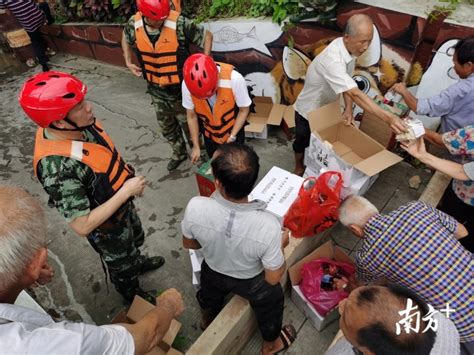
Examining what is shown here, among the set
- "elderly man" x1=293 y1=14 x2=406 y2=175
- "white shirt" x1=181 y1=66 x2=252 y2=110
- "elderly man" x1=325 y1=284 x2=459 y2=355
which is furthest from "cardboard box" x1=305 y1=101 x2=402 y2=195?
"elderly man" x1=325 y1=284 x2=459 y2=355

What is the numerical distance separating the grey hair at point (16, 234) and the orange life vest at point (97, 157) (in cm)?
63

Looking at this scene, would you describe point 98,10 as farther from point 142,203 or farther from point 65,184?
point 65,184

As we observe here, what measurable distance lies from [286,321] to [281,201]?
1.08m

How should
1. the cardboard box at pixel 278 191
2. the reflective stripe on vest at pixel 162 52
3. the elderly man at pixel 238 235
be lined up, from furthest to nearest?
1. the reflective stripe on vest at pixel 162 52
2. the cardboard box at pixel 278 191
3. the elderly man at pixel 238 235

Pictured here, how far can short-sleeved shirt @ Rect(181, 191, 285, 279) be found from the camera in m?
1.83

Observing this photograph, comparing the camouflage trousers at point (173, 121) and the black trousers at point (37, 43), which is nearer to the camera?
the camouflage trousers at point (173, 121)

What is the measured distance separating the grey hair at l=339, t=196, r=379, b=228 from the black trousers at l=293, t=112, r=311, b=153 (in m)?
1.50

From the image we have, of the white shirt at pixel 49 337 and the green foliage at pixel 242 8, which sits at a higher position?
the green foliage at pixel 242 8

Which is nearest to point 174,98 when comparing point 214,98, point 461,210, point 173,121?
point 173,121

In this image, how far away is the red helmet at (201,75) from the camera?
2.83 metres

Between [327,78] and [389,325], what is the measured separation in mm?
2517

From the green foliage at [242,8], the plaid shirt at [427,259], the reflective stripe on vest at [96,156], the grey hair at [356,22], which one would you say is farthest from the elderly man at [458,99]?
the reflective stripe on vest at [96,156]

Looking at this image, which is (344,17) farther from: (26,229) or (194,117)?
(26,229)

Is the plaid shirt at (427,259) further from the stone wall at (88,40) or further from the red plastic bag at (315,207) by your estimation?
the stone wall at (88,40)
